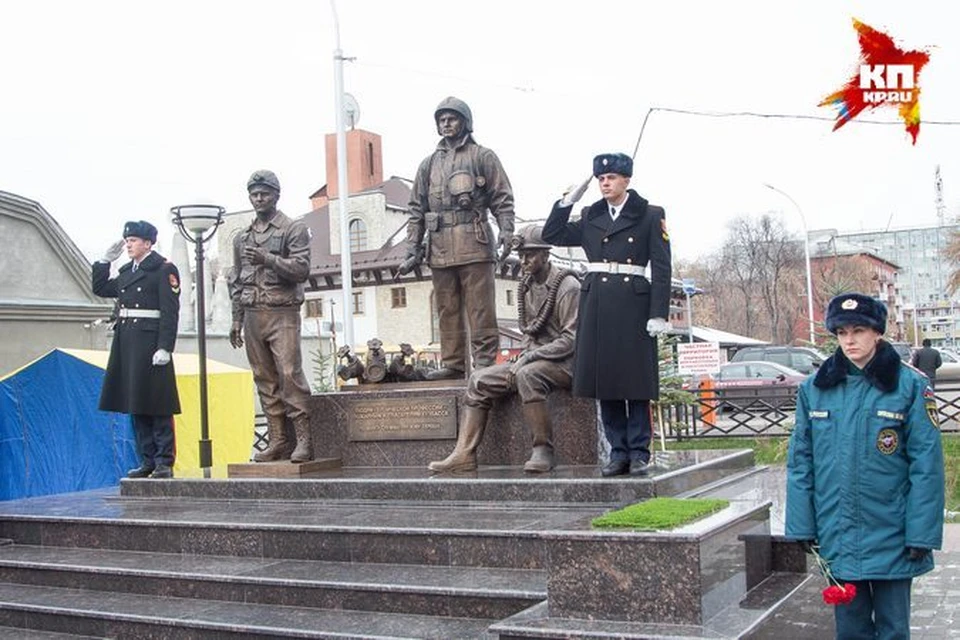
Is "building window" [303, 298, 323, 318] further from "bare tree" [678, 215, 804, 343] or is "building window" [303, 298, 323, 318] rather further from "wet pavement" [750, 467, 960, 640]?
"wet pavement" [750, 467, 960, 640]

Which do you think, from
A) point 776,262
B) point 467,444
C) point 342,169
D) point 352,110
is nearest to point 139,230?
point 467,444

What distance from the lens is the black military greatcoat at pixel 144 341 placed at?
9633 mm

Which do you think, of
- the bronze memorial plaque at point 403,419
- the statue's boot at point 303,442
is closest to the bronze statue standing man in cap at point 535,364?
the bronze memorial plaque at point 403,419

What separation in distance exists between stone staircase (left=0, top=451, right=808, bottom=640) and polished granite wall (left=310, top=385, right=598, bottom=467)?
14.6 inches

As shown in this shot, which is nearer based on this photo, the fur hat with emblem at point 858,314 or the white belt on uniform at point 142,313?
the fur hat with emblem at point 858,314

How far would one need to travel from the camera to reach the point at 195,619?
20.7 feet

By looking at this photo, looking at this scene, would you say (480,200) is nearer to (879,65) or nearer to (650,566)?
(650,566)

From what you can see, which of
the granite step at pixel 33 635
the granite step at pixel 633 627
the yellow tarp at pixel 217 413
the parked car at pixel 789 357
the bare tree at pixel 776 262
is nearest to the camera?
the granite step at pixel 633 627

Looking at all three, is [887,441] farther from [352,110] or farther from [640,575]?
[352,110]

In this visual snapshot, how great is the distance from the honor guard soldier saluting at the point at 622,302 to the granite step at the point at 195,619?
2.04 meters

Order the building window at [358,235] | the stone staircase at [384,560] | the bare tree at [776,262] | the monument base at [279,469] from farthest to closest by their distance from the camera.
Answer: the bare tree at [776,262] → the building window at [358,235] → the monument base at [279,469] → the stone staircase at [384,560]

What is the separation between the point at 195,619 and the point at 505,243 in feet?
13.2
